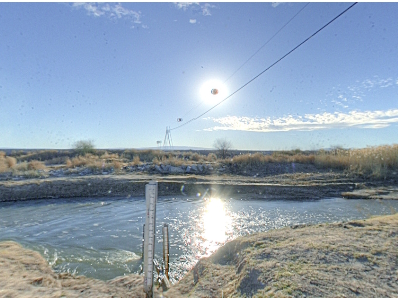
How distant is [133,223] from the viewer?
822 cm

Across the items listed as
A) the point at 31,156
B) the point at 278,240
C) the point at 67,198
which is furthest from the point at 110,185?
the point at 31,156

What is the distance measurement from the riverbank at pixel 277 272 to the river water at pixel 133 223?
3.41ft

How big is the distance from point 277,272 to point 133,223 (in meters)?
6.07

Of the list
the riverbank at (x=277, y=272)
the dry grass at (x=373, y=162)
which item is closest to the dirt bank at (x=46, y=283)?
the riverbank at (x=277, y=272)

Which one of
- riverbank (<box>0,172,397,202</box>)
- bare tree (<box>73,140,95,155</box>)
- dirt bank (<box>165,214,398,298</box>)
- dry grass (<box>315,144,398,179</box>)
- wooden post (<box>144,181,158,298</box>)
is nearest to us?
dirt bank (<box>165,214,398,298</box>)

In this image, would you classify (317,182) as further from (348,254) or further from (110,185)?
(348,254)

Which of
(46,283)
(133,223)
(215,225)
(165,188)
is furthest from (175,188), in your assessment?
(46,283)

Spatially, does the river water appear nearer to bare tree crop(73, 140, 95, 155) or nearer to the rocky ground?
the rocky ground

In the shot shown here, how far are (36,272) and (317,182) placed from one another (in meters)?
12.8

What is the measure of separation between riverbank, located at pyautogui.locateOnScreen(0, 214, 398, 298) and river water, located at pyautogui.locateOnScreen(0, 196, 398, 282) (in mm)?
1038

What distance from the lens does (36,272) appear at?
157 inches

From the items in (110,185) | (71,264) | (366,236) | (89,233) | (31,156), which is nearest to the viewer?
(366,236)

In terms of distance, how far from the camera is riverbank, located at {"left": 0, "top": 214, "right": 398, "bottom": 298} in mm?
2594

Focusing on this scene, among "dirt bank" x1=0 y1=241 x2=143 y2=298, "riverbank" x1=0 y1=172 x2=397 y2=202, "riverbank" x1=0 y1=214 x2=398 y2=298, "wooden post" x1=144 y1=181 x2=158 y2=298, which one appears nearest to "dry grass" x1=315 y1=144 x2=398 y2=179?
"riverbank" x1=0 y1=172 x2=397 y2=202
